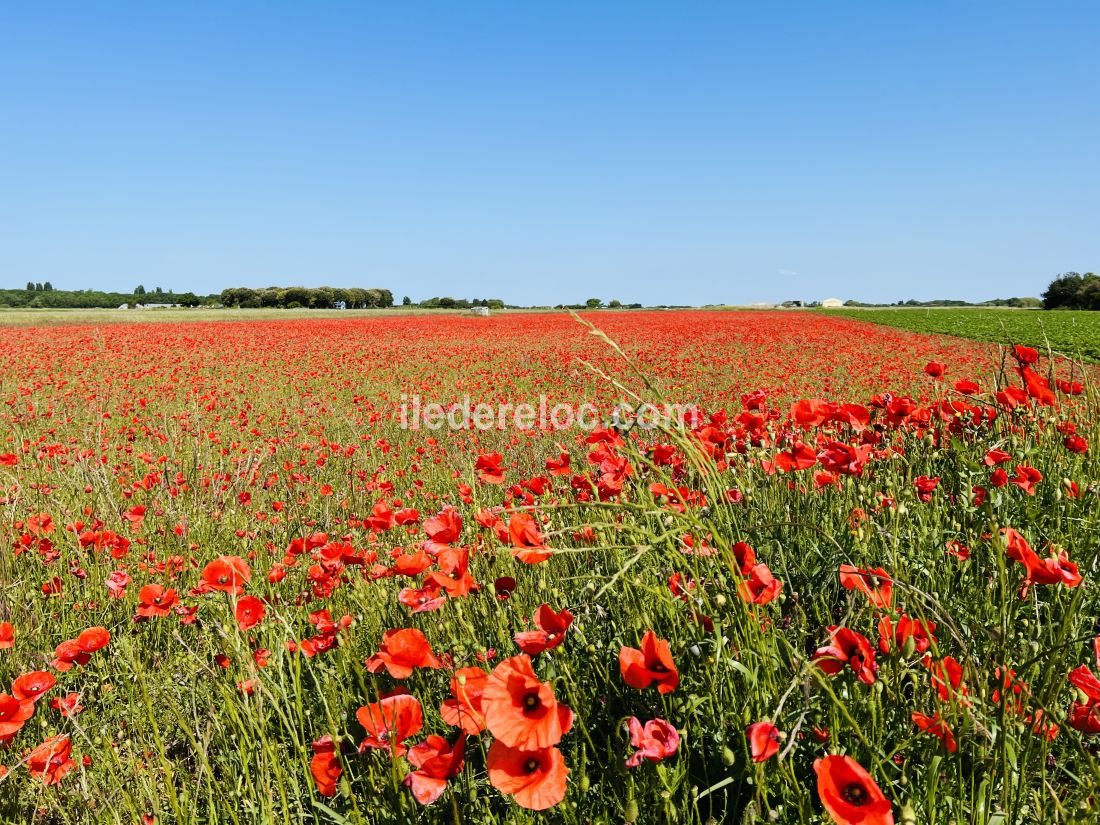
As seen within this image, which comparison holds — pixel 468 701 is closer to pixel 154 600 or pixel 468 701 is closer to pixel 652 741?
pixel 652 741

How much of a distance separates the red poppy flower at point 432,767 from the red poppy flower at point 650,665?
1.02 feet

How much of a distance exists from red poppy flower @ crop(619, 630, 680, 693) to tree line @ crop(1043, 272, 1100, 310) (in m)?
73.5

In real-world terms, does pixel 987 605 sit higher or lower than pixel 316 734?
higher

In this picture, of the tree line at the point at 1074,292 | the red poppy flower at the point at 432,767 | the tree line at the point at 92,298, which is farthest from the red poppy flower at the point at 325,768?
the tree line at the point at 92,298

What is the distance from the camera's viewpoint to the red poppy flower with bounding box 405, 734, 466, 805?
107 centimetres

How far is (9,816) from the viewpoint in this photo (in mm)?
1758

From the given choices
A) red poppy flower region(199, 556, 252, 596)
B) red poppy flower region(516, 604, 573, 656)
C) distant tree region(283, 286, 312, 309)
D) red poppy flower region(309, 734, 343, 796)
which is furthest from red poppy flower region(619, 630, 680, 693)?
distant tree region(283, 286, 312, 309)

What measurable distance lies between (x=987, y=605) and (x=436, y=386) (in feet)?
31.2

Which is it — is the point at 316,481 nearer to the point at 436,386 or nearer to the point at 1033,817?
the point at 1033,817

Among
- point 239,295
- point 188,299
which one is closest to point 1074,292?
point 239,295

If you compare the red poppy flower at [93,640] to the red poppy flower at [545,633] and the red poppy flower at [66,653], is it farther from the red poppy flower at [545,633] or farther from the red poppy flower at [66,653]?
the red poppy flower at [545,633]

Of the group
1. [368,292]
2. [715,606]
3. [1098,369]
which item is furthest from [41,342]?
[368,292]

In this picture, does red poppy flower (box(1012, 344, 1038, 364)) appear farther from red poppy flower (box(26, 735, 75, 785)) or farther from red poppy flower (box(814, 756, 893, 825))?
red poppy flower (box(26, 735, 75, 785))

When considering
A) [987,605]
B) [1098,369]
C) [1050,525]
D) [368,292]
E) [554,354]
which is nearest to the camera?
[987,605]
